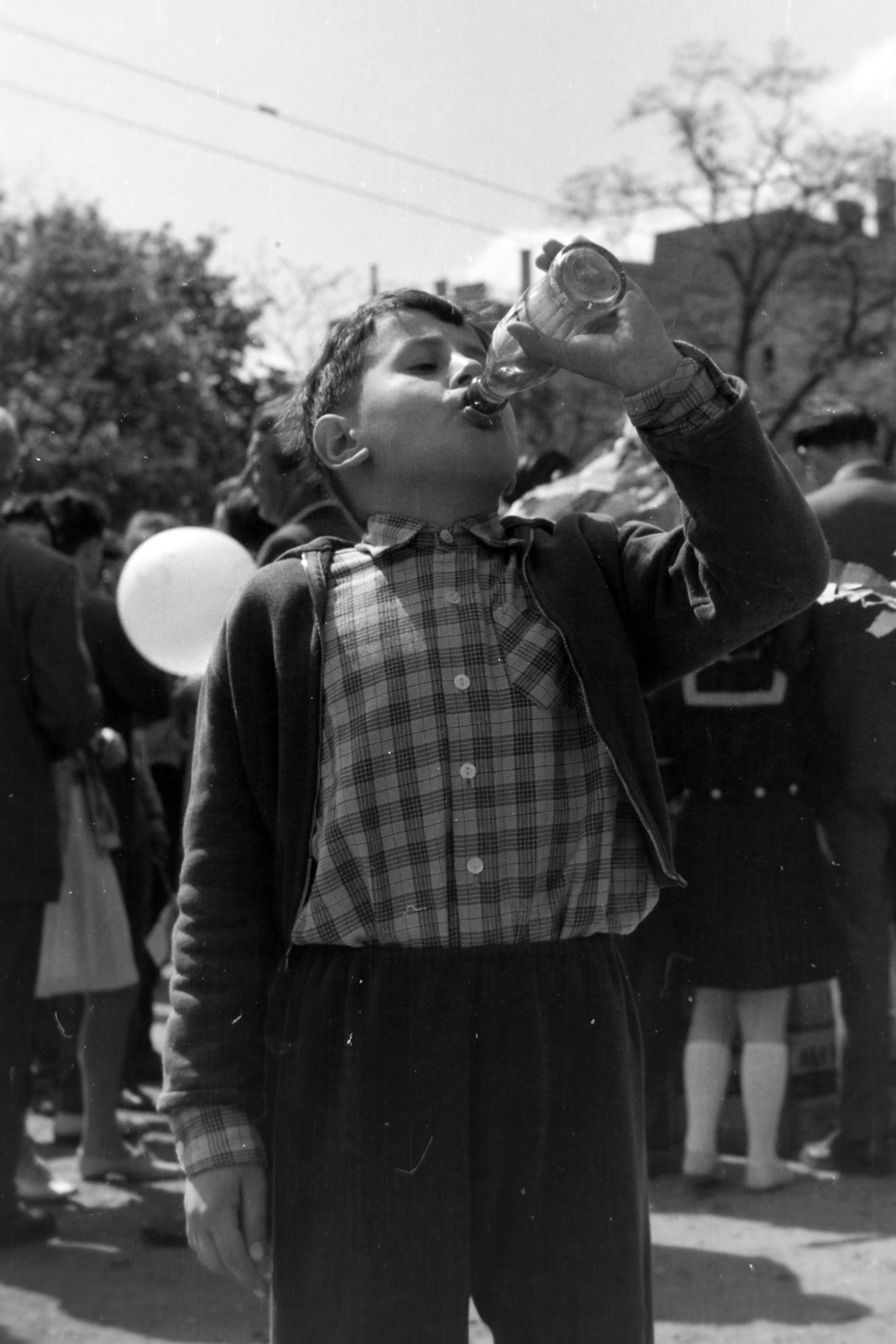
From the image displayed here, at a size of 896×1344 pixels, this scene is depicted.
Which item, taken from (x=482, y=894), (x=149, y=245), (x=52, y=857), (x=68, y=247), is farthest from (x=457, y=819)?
(x=68, y=247)

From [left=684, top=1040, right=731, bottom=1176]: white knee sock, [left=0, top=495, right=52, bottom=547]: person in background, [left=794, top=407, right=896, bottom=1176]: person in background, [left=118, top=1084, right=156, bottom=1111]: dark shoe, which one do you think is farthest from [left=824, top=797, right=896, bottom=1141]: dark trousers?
[left=0, top=495, right=52, bottom=547]: person in background

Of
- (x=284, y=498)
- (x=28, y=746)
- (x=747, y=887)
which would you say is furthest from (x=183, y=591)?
(x=747, y=887)

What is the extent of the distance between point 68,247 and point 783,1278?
37.3 feet

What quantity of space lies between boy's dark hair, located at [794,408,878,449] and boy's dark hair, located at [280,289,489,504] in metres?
1.46

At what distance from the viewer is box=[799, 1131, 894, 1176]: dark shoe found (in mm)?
2750

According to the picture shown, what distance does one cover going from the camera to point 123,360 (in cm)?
840

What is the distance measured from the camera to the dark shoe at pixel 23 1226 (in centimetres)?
306

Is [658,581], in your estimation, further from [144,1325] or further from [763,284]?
[144,1325]

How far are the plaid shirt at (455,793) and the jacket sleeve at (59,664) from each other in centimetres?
167

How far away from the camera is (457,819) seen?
1457 millimetres

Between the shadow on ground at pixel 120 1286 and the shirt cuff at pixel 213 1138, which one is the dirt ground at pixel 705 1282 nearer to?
the shadow on ground at pixel 120 1286

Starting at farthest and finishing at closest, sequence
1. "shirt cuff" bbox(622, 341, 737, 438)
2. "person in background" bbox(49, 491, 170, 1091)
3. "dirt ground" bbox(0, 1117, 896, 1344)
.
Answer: "person in background" bbox(49, 491, 170, 1091) → "dirt ground" bbox(0, 1117, 896, 1344) → "shirt cuff" bbox(622, 341, 737, 438)

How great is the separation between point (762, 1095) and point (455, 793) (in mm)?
1666

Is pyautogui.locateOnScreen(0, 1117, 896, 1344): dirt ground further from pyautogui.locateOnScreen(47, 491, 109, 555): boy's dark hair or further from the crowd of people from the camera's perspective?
pyautogui.locateOnScreen(47, 491, 109, 555): boy's dark hair
